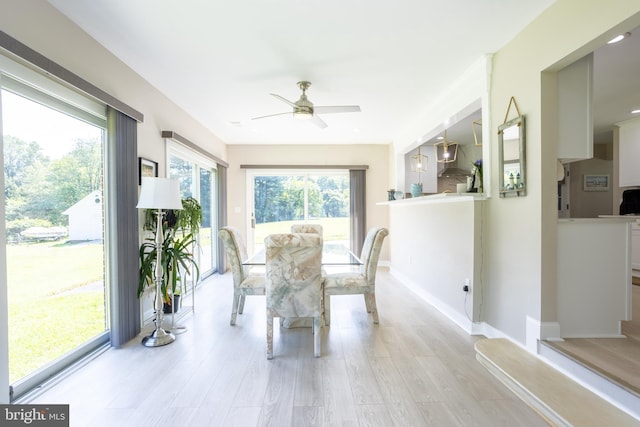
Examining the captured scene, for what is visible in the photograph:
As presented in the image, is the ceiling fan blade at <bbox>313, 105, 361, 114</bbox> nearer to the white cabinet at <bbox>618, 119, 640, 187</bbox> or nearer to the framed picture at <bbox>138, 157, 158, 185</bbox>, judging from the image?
the framed picture at <bbox>138, 157, 158, 185</bbox>

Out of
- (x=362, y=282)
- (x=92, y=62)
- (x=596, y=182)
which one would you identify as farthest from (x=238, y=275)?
(x=596, y=182)

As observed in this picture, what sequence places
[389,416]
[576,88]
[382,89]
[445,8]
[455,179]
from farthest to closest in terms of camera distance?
[455,179], [382,89], [576,88], [445,8], [389,416]

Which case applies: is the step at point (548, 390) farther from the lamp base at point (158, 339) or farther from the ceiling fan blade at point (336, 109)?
the lamp base at point (158, 339)

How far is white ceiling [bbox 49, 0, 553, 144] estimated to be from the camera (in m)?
2.04

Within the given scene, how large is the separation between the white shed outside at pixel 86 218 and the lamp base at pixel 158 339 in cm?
102

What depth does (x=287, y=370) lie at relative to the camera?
7.28ft

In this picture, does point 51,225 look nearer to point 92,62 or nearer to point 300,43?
point 92,62

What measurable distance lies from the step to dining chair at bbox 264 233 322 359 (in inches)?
54.0

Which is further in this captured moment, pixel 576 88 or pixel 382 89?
pixel 382 89

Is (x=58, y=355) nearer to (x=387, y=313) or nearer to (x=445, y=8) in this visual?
(x=387, y=313)

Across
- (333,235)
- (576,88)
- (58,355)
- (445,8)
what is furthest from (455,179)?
(58,355)

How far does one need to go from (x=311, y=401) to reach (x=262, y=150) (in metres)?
5.21

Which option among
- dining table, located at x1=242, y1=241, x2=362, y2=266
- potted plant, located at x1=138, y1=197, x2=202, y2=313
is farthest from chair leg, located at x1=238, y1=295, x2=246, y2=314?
potted plant, located at x1=138, y1=197, x2=202, y2=313

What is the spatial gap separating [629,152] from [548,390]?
499 centimetres
